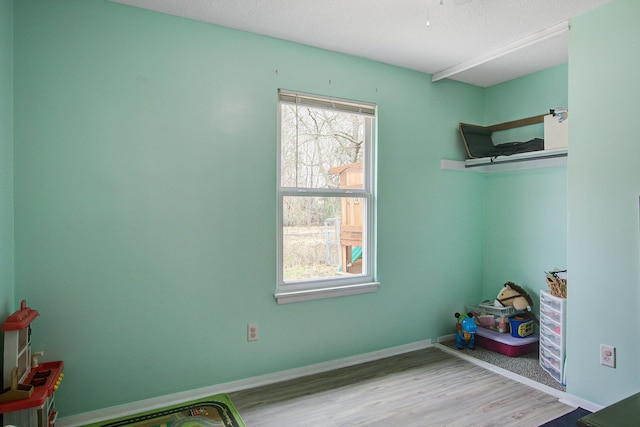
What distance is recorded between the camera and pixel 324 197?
2.96 meters

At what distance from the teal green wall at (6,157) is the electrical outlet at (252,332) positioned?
4.37 ft

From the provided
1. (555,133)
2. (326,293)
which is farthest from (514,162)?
(326,293)

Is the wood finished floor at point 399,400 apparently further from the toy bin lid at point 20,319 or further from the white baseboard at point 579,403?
the toy bin lid at point 20,319

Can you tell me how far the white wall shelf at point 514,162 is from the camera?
2887 millimetres

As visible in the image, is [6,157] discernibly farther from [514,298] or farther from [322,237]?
[514,298]

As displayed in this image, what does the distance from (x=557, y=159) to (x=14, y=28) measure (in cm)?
370

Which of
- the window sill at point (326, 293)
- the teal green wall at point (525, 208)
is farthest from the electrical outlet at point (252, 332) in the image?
the teal green wall at point (525, 208)

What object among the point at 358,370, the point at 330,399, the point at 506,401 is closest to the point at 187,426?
the point at 330,399

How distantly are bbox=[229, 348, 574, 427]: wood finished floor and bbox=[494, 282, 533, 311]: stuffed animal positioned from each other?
2.32 ft

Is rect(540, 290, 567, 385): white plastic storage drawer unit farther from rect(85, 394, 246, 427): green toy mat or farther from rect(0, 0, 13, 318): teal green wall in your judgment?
rect(0, 0, 13, 318): teal green wall

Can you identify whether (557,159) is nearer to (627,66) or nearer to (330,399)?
(627,66)

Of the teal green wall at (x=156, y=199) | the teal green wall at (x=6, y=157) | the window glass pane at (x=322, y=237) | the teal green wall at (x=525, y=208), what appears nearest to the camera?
the teal green wall at (x=6, y=157)

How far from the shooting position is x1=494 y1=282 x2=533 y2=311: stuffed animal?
3.29 metres

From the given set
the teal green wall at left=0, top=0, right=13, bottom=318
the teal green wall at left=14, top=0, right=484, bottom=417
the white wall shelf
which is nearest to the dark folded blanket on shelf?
the white wall shelf
